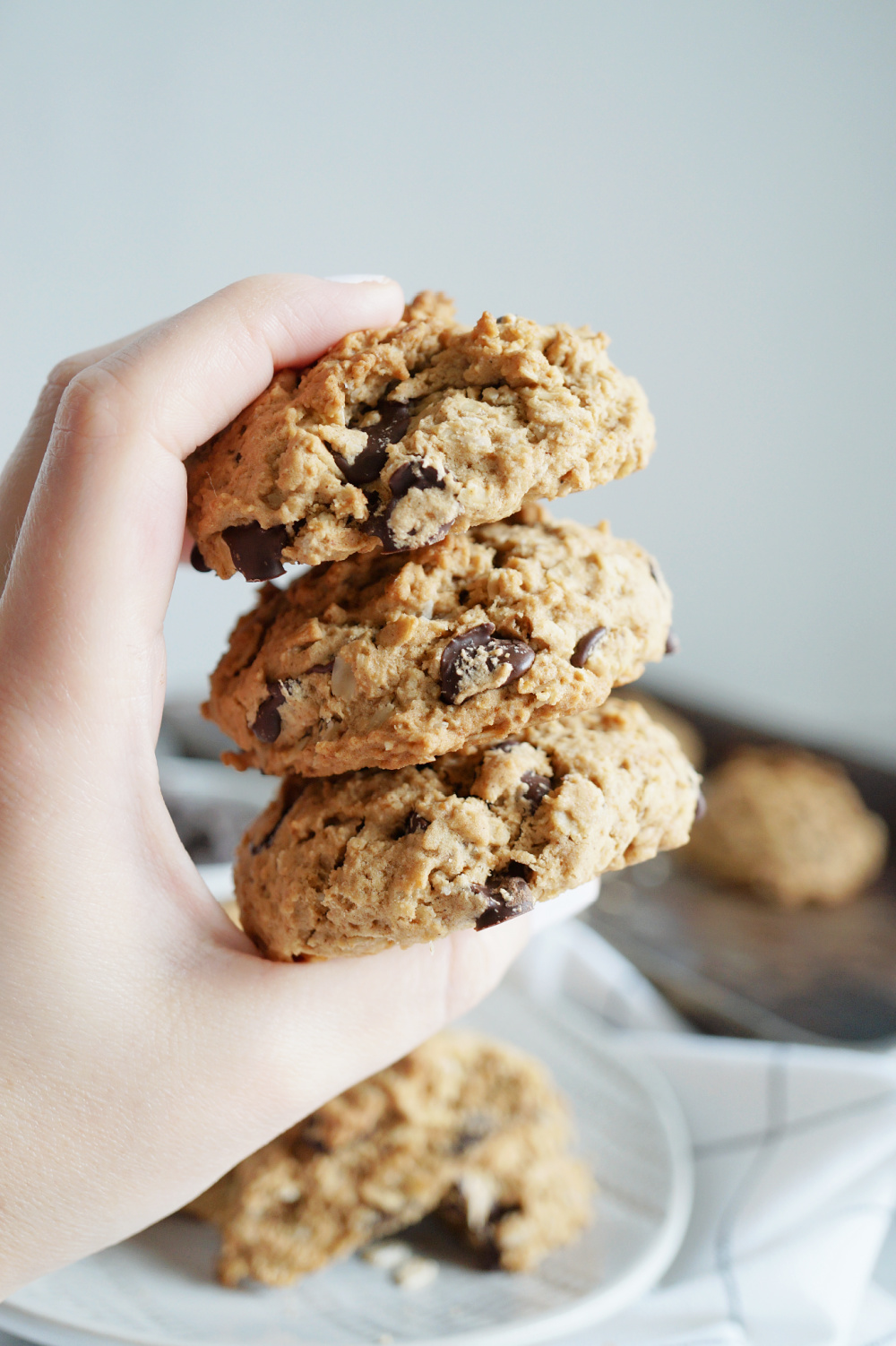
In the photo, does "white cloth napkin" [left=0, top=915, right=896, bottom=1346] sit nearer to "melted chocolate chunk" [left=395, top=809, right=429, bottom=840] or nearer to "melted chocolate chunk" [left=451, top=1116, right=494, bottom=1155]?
"melted chocolate chunk" [left=451, top=1116, right=494, bottom=1155]

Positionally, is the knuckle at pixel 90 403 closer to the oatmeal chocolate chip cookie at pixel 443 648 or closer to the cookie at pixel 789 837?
the oatmeal chocolate chip cookie at pixel 443 648

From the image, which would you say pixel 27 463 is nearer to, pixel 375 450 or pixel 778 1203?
pixel 375 450

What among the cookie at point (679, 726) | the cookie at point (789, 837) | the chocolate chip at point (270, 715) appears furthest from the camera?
the cookie at point (679, 726)

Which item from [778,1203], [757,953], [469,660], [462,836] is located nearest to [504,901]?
[462,836]

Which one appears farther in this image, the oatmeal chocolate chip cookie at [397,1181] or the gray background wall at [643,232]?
the gray background wall at [643,232]

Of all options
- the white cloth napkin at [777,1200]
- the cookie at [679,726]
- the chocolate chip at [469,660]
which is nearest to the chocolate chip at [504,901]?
the chocolate chip at [469,660]

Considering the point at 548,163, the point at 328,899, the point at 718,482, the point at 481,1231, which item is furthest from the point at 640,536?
the point at 328,899

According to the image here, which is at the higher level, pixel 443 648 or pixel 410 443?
pixel 410 443

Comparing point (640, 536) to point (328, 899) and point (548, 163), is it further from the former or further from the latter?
point (328, 899)
